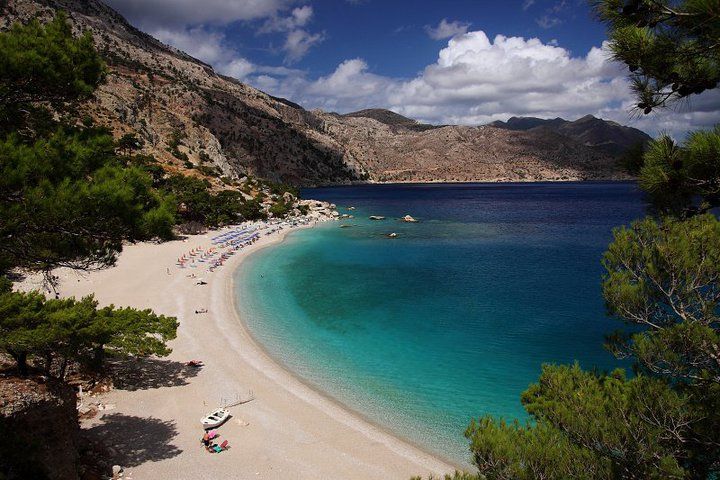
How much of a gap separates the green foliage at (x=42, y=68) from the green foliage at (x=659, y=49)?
9209mm

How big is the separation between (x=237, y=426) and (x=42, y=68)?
1248 centimetres

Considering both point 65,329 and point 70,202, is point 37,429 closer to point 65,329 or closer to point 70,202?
point 65,329

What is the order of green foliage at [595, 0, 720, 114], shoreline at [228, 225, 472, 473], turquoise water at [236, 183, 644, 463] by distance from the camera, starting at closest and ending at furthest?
green foliage at [595, 0, 720, 114] < shoreline at [228, 225, 472, 473] < turquoise water at [236, 183, 644, 463]

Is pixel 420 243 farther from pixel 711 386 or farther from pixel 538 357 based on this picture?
pixel 711 386

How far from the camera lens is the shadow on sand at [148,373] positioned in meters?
17.1

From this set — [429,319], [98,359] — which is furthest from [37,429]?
[429,319]

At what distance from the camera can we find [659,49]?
16.8 ft

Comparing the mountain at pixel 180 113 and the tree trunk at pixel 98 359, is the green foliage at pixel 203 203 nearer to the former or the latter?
the mountain at pixel 180 113

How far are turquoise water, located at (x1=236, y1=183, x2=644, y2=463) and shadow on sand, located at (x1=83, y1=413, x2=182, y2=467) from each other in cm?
685

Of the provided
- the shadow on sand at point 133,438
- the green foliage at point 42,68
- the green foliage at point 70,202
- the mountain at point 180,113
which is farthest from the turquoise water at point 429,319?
the mountain at point 180,113

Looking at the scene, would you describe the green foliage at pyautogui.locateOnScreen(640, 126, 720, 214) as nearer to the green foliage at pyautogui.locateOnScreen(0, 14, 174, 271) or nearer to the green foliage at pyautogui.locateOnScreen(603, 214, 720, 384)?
the green foliage at pyautogui.locateOnScreen(603, 214, 720, 384)

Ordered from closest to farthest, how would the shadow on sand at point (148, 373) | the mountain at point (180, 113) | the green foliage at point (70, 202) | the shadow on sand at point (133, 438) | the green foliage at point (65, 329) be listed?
the green foliage at point (70, 202) → the green foliage at point (65, 329) → the shadow on sand at point (133, 438) → the shadow on sand at point (148, 373) → the mountain at point (180, 113)

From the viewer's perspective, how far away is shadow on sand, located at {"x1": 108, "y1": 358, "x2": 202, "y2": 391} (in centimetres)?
1707

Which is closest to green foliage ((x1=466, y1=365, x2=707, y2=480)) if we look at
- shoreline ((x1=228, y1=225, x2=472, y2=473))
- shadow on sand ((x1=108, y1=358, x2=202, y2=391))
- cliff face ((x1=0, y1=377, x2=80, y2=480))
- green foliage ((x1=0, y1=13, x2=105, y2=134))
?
shoreline ((x1=228, y1=225, x2=472, y2=473))
